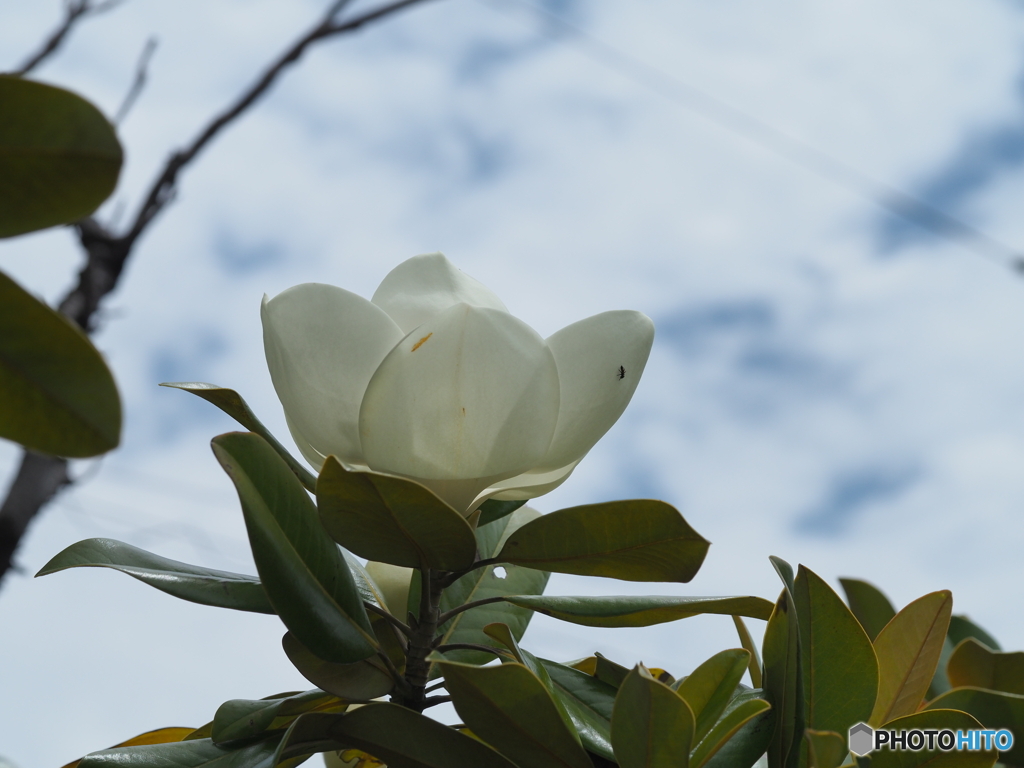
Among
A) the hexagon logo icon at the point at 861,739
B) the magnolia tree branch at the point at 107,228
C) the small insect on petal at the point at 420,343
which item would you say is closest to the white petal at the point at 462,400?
the small insect on petal at the point at 420,343

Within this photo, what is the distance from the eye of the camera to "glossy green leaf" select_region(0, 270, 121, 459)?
267mm

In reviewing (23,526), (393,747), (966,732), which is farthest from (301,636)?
(23,526)

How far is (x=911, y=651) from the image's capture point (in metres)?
0.54

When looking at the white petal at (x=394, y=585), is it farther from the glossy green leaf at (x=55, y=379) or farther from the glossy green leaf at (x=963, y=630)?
the glossy green leaf at (x=963, y=630)

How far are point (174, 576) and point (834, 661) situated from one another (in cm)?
36

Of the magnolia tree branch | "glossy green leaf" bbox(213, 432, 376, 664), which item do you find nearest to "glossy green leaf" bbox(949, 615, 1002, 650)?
"glossy green leaf" bbox(213, 432, 376, 664)

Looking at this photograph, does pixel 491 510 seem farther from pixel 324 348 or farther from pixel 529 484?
pixel 324 348

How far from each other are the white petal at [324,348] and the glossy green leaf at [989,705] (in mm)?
387

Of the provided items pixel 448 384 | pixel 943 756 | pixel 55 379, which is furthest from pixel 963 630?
pixel 55 379

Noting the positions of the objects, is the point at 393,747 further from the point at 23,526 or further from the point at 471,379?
the point at 23,526

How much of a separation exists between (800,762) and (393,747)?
0.69 feet

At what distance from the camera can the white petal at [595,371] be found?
459mm

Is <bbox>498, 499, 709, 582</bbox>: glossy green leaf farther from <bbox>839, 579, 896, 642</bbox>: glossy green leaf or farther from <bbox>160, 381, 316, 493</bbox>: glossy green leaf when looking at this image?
<bbox>839, 579, 896, 642</bbox>: glossy green leaf

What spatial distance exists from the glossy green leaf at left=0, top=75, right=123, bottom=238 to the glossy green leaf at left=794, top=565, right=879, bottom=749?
398 millimetres
